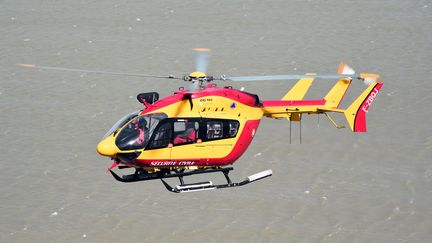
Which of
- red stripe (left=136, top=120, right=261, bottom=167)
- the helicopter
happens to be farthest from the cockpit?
red stripe (left=136, top=120, right=261, bottom=167)

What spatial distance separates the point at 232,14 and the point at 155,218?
11.7m

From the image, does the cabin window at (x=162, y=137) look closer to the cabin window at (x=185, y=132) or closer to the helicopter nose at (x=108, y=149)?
the cabin window at (x=185, y=132)

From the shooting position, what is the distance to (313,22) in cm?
4209

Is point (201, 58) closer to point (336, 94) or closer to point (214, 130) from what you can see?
point (214, 130)

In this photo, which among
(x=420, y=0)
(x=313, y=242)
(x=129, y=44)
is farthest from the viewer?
(x=420, y=0)

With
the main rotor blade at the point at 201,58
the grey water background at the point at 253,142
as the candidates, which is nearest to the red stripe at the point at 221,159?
the main rotor blade at the point at 201,58

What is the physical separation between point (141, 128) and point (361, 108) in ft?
19.3

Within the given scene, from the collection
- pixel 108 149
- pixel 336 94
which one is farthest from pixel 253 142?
pixel 108 149

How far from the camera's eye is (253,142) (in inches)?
1412

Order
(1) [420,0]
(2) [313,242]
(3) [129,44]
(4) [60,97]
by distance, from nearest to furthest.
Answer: (2) [313,242] < (4) [60,97] < (3) [129,44] < (1) [420,0]

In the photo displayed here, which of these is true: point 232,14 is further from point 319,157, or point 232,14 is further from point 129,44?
point 319,157

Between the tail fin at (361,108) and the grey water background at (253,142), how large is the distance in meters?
4.37

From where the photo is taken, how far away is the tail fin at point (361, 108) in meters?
29.8

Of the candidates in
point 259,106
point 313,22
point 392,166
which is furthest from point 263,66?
point 259,106
